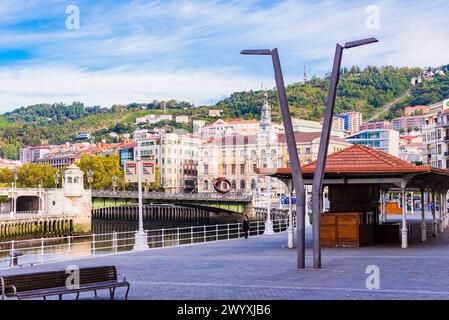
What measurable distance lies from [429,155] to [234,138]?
4481cm

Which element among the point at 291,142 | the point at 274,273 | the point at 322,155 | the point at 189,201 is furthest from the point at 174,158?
the point at 274,273

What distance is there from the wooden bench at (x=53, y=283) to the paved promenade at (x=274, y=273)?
1.73 feet

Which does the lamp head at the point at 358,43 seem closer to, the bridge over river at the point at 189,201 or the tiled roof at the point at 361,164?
the tiled roof at the point at 361,164

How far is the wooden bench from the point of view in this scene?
11812 millimetres

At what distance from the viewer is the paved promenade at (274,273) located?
44.6ft

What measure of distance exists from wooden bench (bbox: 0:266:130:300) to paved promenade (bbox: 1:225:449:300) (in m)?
0.53

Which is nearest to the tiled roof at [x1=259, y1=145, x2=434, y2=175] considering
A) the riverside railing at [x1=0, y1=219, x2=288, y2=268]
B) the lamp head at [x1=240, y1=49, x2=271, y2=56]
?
the riverside railing at [x1=0, y1=219, x2=288, y2=268]

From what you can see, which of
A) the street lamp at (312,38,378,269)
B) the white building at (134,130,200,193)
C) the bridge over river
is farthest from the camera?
the white building at (134,130,200,193)

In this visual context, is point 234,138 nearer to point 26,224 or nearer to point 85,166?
point 85,166

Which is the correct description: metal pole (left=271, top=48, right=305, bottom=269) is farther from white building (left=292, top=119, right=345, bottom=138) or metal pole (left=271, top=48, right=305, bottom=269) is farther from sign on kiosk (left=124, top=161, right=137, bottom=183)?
white building (left=292, top=119, right=345, bottom=138)

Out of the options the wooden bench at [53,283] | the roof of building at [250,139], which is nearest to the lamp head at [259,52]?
the wooden bench at [53,283]

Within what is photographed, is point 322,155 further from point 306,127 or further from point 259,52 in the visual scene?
point 306,127
